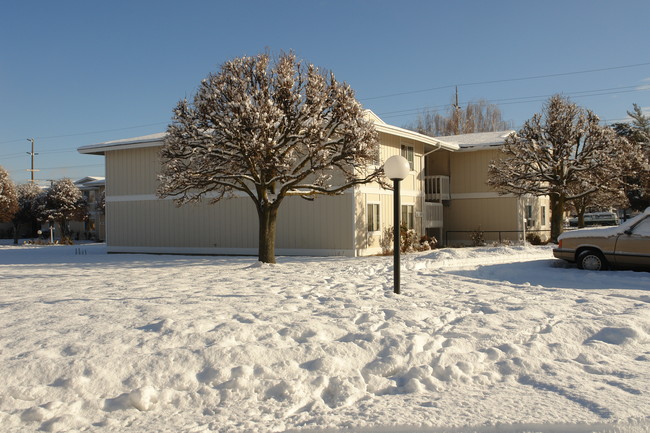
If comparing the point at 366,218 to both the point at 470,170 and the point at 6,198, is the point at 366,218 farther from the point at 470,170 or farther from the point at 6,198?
the point at 6,198

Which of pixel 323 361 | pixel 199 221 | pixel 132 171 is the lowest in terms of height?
pixel 323 361

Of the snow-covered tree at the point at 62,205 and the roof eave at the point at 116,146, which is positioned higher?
the roof eave at the point at 116,146

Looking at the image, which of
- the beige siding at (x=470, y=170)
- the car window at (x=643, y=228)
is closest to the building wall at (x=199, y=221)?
the car window at (x=643, y=228)

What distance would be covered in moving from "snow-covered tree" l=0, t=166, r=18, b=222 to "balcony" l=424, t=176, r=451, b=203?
28.7 metres

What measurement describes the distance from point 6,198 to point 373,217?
29005 millimetres

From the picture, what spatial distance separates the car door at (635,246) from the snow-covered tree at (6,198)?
3798 cm

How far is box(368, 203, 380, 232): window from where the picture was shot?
2155 cm

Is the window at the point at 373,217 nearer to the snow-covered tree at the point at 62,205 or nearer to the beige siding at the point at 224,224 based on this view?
the beige siding at the point at 224,224

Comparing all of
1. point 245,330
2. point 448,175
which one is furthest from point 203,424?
point 448,175

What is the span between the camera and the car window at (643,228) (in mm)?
13344

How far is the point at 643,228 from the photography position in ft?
44.0

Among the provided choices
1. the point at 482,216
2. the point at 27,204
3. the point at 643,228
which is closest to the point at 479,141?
the point at 482,216

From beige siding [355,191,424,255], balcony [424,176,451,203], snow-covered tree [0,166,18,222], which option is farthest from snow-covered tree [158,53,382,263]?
snow-covered tree [0,166,18,222]

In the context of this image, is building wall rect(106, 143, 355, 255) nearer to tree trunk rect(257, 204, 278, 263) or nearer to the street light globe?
tree trunk rect(257, 204, 278, 263)
